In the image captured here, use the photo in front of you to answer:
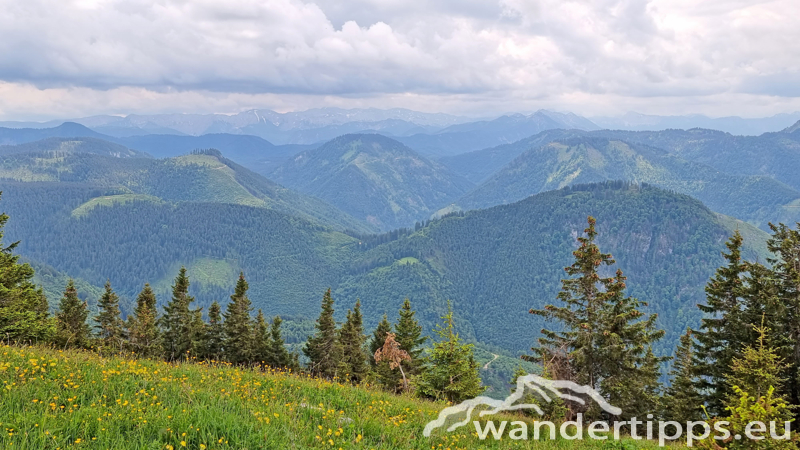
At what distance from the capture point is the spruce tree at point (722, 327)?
2305 centimetres

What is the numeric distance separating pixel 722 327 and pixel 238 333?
40.9m

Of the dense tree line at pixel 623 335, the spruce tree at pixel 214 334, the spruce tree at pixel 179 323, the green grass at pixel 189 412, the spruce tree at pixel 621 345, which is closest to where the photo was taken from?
the green grass at pixel 189 412

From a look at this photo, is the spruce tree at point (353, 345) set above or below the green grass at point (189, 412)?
below

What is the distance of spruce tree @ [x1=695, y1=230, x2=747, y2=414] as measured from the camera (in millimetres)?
23047

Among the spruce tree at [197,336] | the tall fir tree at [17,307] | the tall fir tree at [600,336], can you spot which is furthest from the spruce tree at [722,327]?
the spruce tree at [197,336]

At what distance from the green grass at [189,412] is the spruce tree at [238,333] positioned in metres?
34.6

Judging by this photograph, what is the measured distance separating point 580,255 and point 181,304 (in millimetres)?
42541

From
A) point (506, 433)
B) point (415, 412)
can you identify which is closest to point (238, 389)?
point (415, 412)

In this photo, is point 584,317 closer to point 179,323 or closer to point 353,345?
point 353,345

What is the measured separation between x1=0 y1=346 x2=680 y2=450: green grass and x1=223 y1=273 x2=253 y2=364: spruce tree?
114 feet

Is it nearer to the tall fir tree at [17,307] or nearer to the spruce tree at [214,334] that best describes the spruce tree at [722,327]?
the tall fir tree at [17,307]

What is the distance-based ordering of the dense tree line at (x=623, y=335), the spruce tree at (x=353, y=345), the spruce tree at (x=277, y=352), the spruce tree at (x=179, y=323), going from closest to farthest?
1. the dense tree line at (x=623, y=335)
2. the spruce tree at (x=353, y=345)
3. the spruce tree at (x=179, y=323)
4. the spruce tree at (x=277, y=352)

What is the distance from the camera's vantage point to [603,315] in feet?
82.2

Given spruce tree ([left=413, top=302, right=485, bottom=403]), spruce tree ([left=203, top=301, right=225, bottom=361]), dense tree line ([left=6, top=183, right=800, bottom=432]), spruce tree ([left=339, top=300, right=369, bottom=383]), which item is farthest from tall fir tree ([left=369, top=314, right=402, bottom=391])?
spruce tree ([left=203, top=301, right=225, bottom=361])
